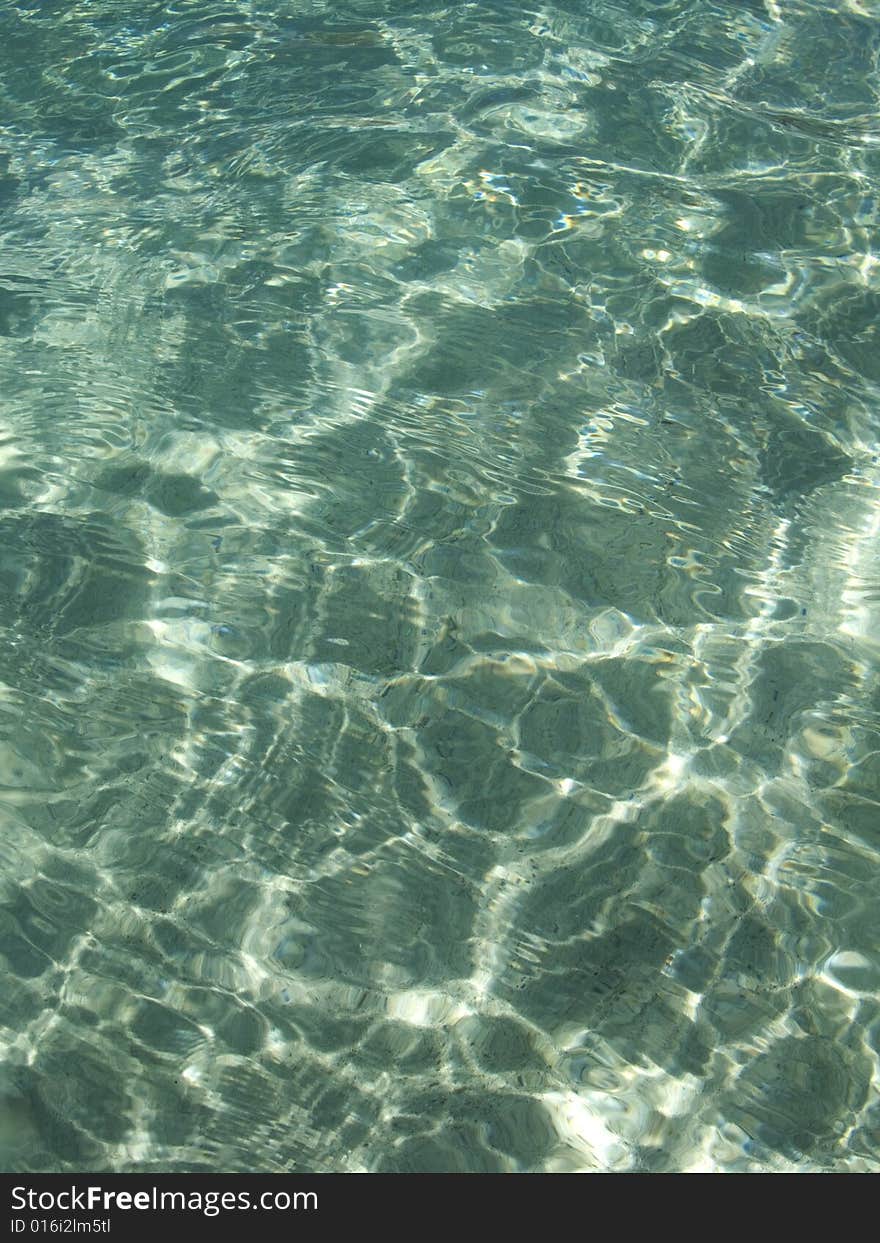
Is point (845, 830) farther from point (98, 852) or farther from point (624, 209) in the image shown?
point (624, 209)

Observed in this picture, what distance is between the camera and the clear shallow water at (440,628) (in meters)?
2.71

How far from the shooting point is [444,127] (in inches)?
227

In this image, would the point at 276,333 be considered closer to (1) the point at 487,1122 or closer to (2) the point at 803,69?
(1) the point at 487,1122

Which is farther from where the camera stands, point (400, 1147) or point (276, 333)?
point (276, 333)

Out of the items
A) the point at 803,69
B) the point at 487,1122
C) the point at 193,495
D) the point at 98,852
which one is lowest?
the point at 487,1122

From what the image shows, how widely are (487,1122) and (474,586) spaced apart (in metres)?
1.65

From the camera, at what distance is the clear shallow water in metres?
2.71

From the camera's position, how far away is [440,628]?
3604mm

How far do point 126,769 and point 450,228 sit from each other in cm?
305

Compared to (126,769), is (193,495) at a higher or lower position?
higher

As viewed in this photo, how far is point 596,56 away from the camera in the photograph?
20.9 ft
